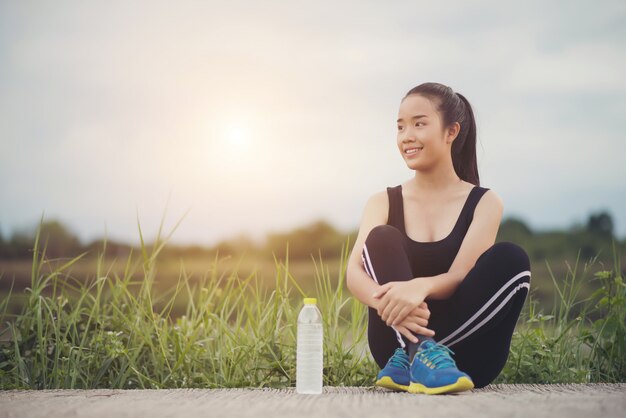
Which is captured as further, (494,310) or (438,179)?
(438,179)

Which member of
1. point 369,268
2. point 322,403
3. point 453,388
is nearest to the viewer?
point 322,403

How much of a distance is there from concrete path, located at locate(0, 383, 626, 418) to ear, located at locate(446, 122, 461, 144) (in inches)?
45.2

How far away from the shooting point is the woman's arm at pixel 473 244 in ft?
9.27

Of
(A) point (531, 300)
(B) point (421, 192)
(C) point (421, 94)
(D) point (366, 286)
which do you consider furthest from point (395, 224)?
(A) point (531, 300)

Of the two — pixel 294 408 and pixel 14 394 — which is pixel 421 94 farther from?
pixel 14 394

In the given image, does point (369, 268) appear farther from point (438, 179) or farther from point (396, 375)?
point (438, 179)

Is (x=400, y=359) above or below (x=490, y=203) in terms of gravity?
below

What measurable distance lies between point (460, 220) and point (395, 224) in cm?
30

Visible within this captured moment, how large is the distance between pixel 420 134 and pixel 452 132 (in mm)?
197

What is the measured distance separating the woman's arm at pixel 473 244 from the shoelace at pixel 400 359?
29 cm

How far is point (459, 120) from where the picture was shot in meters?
3.24

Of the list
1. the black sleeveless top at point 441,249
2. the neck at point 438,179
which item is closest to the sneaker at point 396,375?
the black sleeveless top at point 441,249

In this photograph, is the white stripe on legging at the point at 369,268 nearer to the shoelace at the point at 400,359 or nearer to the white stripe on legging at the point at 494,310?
the shoelace at the point at 400,359

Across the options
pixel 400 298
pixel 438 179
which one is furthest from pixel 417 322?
pixel 438 179
